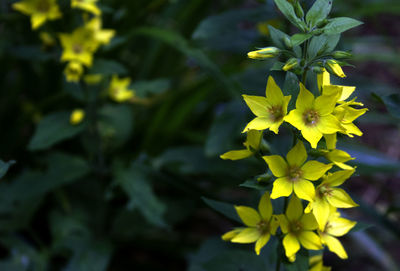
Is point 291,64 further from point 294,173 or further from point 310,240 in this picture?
point 310,240

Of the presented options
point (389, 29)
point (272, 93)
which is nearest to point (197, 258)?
point (272, 93)

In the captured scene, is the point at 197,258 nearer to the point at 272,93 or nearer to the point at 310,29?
the point at 272,93

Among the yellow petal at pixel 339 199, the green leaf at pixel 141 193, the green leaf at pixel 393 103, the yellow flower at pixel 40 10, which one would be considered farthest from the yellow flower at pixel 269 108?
the yellow flower at pixel 40 10

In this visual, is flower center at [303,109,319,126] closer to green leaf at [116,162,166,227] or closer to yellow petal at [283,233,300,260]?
yellow petal at [283,233,300,260]

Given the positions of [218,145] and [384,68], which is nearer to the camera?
[218,145]

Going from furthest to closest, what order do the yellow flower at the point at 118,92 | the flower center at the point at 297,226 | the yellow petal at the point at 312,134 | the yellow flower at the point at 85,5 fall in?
the yellow flower at the point at 118,92, the yellow flower at the point at 85,5, the flower center at the point at 297,226, the yellow petal at the point at 312,134

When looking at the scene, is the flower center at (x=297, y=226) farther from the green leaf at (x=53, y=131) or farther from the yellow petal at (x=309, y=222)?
the green leaf at (x=53, y=131)

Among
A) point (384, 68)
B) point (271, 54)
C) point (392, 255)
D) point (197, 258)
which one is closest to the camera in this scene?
point (271, 54)
